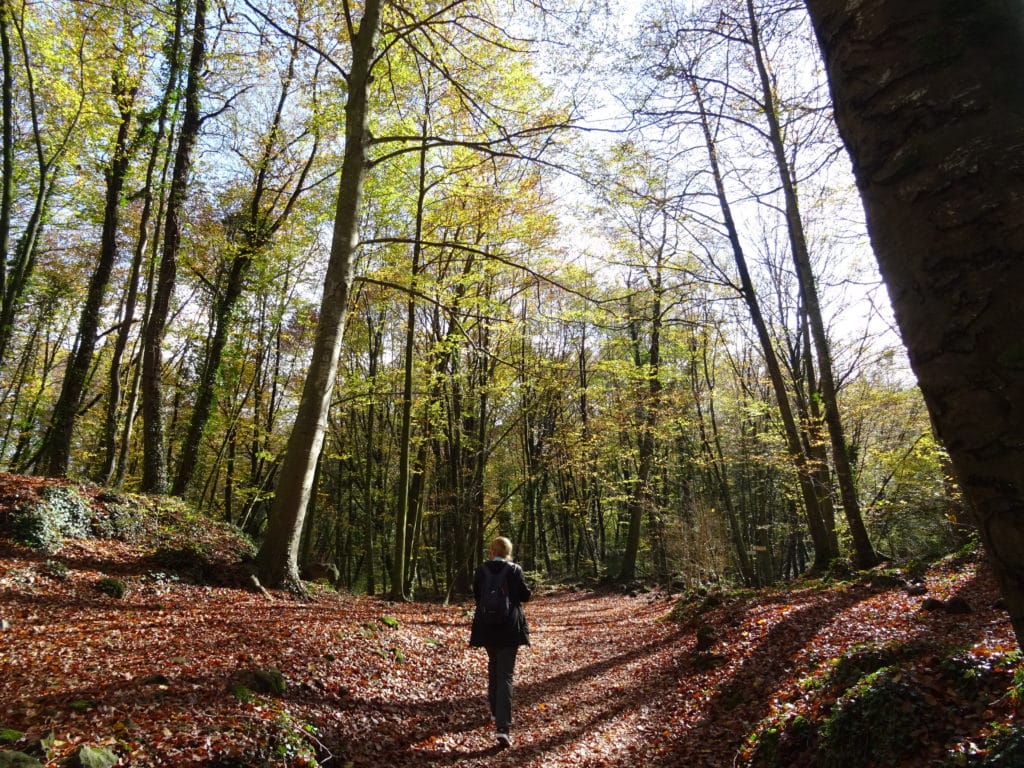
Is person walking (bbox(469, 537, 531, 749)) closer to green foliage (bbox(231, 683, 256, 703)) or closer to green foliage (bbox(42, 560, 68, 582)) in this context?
green foliage (bbox(231, 683, 256, 703))

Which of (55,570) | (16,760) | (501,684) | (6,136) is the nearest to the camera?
(16,760)

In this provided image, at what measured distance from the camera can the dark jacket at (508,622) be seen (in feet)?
17.8

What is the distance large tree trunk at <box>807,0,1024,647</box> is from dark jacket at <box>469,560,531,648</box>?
15.3 feet

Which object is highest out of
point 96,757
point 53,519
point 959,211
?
point 53,519

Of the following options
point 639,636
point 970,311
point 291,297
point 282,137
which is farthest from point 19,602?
point 291,297

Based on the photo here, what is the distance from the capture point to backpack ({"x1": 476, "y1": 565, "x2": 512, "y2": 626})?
17.9 feet

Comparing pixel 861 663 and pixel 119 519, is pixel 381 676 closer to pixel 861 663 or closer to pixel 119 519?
pixel 861 663

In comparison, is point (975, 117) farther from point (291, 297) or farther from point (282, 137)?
point (291, 297)

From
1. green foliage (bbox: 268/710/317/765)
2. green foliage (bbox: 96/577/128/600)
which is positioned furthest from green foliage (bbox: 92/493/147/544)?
green foliage (bbox: 268/710/317/765)

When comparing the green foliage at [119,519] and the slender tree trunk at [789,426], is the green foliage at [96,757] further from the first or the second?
the slender tree trunk at [789,426]

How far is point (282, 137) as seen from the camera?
1582 cm

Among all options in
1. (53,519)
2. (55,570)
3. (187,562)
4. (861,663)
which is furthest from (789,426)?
(53,519)

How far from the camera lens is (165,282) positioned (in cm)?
1155

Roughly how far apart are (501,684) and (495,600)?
0.78 m
